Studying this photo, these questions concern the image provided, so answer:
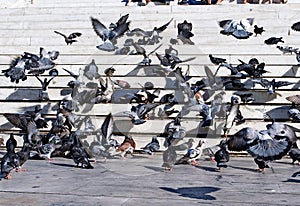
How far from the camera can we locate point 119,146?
11031mm

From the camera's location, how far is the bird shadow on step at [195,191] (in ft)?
24.7

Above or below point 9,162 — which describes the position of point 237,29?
above

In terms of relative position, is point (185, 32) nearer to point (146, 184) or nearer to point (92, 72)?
point (92, 72)

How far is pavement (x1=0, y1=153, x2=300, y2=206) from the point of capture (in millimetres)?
7258

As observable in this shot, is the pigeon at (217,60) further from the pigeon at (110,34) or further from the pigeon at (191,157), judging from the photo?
the pigeon at (191,157)

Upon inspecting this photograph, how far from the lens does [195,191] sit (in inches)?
310

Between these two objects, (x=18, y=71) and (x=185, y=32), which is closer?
(x=18, y=71)

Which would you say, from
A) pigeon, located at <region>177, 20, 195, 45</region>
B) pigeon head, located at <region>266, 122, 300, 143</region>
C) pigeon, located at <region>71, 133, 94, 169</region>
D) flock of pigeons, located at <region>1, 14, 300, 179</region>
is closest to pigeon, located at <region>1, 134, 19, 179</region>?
flock of pigeons, located at <region>1, 14, 300, 179</region>

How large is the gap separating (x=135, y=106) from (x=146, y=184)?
12.3ft

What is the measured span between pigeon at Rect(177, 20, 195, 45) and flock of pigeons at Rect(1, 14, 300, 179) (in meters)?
0.03

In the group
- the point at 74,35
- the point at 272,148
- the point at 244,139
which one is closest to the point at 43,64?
the point at 74,35

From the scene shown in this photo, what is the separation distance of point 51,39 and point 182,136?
6449 mm

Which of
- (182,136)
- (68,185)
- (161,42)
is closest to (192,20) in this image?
(161,42)

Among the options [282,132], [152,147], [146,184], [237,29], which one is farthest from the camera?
[237,29]
